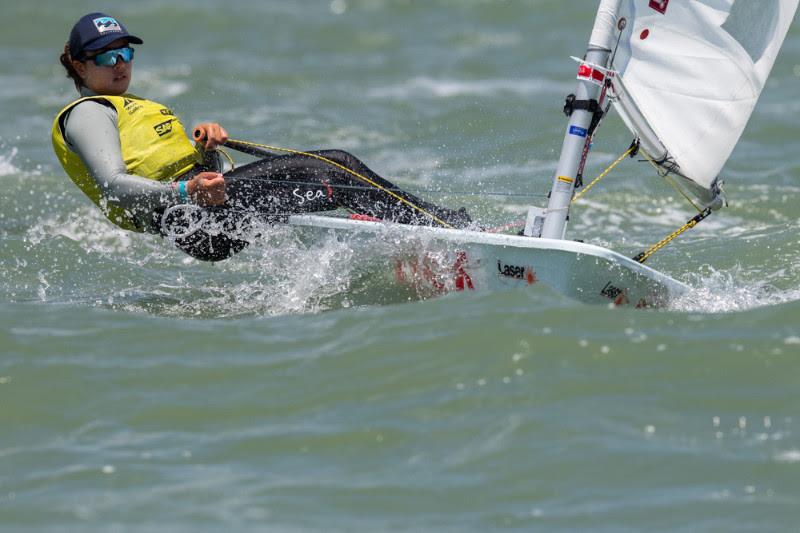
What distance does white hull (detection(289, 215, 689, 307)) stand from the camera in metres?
4.51

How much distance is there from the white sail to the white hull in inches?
27.3

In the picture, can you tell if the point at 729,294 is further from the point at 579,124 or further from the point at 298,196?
the point at 298,196

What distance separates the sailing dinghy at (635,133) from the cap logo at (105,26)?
3.45ft

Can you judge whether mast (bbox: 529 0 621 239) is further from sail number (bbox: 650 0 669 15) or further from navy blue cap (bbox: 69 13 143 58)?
navy blue cap (bbox: 69 13 143 58)

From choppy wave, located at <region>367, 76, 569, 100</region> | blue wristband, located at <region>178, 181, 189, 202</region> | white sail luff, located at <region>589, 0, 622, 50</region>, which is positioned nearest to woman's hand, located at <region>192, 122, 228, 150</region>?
blue wristband, located at <region>178, 181, 189, 202</region>

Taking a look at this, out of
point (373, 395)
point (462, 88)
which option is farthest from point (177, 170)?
point (462, 88)

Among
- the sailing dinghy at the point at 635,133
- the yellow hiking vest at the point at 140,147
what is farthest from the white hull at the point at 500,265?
the yellow hiking vest at the point at 140,147

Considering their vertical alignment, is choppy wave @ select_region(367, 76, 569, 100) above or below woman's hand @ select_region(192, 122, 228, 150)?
above

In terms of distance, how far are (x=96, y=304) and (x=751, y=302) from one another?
2.68 m

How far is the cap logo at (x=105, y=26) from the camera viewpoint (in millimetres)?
5047

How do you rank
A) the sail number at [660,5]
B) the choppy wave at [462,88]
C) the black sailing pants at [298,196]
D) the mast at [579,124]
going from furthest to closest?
the choppy wave at [462,88] < the black sailing pants at [298,196] < the sail number at [660,5] < the mast at [579,124]

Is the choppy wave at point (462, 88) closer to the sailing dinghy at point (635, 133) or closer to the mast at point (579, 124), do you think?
the sailing dinghy at point (635, 133)

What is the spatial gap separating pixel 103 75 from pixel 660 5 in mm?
2241

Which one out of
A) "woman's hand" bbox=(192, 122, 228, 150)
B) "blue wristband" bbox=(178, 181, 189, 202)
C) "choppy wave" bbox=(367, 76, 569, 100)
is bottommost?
"blue wristband" bbox=(178, 181, 189, 202)
